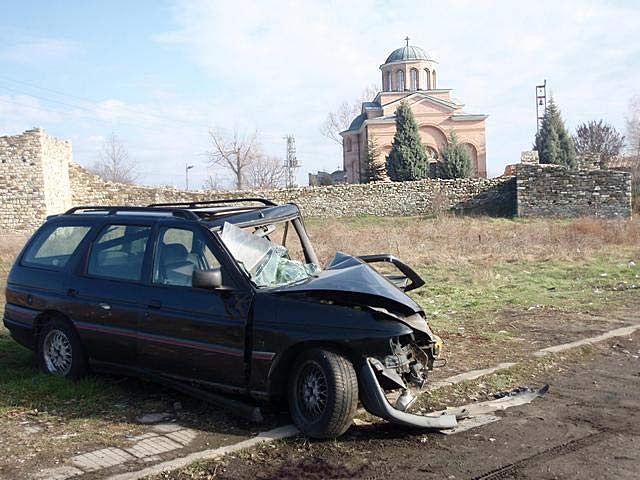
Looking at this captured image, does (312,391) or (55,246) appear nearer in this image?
(312,391)

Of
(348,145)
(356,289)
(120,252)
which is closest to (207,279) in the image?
(356,289)

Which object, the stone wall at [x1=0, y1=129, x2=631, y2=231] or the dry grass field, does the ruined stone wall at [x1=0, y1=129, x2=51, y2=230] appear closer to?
the stone wall at [x1=0, y1=129, x2=631, y2=231]

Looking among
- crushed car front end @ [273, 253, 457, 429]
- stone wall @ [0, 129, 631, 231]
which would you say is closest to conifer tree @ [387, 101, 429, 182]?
stone wall @ [0, 129, 631, 231]

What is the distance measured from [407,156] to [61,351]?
123ft

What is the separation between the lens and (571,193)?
33.1 m

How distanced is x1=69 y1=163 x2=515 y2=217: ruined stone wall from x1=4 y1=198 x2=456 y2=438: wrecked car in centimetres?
2830

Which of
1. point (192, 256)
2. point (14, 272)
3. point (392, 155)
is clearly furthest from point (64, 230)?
point (392, 155)

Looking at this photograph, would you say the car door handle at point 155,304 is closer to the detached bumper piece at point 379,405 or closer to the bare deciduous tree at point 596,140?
the detached bumper piece at point 379,405

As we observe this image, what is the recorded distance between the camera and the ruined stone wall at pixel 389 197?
35594 millimetres

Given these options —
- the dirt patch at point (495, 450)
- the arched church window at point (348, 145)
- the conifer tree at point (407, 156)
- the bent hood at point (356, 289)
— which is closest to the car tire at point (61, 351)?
the bent hood at point (356, 289)

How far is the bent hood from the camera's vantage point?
5465mm

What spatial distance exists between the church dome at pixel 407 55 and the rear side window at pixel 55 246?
5700 cm

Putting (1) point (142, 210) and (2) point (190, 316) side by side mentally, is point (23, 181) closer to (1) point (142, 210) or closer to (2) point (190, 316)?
(1) point (142, 210)

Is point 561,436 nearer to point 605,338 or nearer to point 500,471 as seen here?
point 500,471
